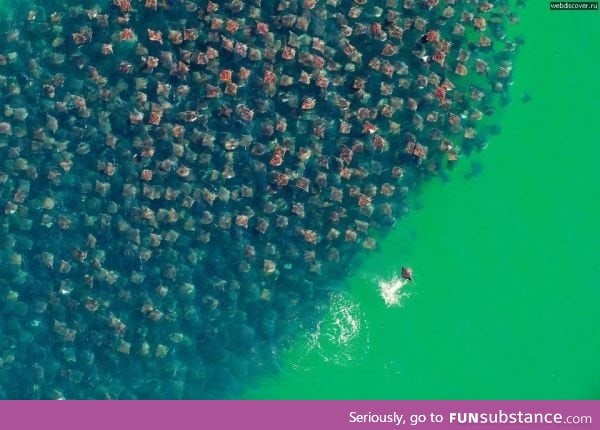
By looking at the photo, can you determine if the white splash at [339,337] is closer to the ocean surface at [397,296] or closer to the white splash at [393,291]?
the ocean surface at [397,296]

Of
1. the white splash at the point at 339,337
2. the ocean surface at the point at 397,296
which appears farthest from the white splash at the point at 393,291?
A: the white splash at the point at 339,337

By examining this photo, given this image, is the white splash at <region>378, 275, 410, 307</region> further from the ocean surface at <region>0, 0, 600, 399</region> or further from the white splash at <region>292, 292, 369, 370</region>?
the white splash at <region>292, 292, 369, 370</region>

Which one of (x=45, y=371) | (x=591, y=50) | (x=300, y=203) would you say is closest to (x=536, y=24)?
(x=591, y=50)

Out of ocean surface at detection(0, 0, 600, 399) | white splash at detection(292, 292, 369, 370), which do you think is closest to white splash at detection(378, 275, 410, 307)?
ocean surface at detection(0, 0, 600, 399)

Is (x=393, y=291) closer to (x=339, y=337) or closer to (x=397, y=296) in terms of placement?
(x=397, y=296)

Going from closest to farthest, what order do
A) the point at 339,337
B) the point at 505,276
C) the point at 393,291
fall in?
the point at 339,337 < the point at 393,291 < the point at 505,276

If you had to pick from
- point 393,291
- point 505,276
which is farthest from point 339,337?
point 505,276
